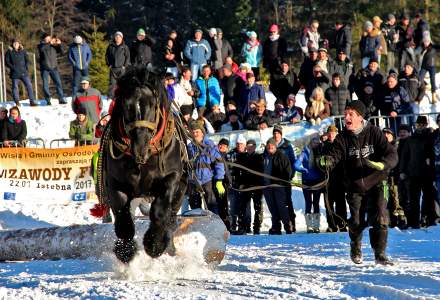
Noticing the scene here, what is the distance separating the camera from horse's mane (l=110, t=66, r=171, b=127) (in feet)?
30.0

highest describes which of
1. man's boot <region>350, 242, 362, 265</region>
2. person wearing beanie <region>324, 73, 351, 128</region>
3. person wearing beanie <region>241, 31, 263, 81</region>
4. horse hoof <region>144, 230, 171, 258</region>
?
person wearing beanie <region>241, 31, 263, 81</region>

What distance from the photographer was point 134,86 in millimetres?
9133

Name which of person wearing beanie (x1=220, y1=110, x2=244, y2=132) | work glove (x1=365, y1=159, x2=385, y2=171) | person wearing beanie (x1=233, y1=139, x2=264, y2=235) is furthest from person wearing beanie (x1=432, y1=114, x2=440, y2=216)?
work glove (x1=365, y1=159, x2=385, y2=171)

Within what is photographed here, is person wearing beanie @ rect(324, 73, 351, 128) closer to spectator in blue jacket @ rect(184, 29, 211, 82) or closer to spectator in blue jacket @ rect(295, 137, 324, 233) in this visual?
spectator in blue jacket @ rect(295, 137, 324, 233)

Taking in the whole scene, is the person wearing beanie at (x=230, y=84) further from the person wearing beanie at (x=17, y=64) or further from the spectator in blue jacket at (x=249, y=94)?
the person wearing beanie at (x=17, y=64)

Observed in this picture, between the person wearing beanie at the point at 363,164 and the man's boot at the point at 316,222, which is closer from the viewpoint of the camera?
the person wearing beanie at the point at 363,164

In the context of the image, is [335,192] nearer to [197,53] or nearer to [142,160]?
[142,160]

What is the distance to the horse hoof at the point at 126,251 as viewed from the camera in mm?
9781

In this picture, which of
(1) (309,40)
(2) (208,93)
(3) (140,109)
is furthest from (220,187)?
(1) (309,40)

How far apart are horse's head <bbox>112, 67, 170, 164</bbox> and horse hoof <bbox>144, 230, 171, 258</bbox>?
0.73 meters

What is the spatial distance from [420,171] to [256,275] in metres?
6.74

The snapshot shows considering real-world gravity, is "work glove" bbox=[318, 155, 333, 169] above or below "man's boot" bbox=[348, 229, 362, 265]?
above

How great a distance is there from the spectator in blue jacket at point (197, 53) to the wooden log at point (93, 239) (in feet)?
34.4

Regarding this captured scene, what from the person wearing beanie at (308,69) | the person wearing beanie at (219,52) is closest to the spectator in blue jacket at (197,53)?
the person wearing beanie at (219,52)
